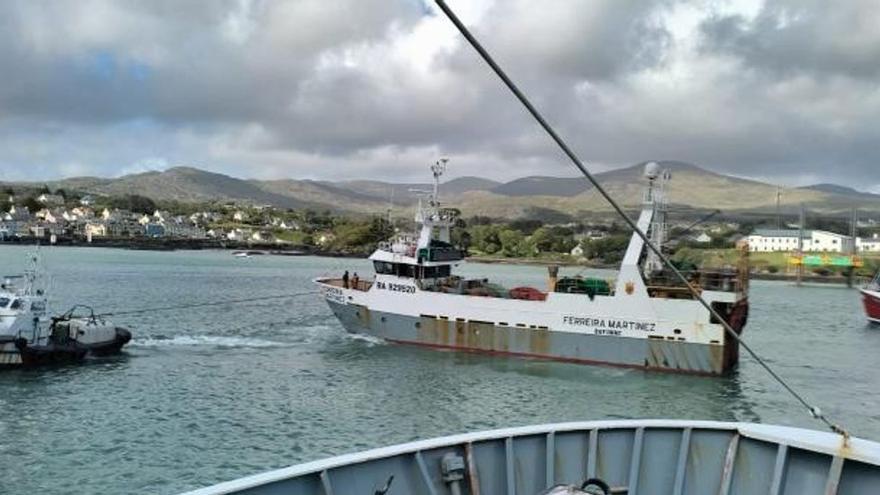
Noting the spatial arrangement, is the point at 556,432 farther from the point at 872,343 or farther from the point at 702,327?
the point at 872,343

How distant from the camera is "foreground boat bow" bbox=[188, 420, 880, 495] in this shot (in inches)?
297

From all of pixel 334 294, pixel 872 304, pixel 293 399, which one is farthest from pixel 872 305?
pixel 293 399

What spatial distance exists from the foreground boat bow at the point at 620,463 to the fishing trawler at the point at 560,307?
24.2m

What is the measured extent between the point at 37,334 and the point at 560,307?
74.6 feet

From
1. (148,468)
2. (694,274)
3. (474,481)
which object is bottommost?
(148,468)

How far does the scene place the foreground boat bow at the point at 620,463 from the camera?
7.55 metres

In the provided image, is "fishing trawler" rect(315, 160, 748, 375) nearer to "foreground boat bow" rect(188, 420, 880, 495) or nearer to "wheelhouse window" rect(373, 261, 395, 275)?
"wheelhouse window" rect(373, 261, 395, 275)

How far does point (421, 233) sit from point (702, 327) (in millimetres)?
14713

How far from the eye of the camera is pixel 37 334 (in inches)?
1232

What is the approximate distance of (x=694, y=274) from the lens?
110 ft

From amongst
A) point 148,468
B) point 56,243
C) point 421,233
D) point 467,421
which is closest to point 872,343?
point 421,233

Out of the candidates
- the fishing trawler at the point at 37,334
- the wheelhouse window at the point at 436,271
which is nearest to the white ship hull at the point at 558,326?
the wheelhouse window at the point at 436,271

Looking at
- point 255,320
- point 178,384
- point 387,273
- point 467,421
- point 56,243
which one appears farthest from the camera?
point 56,243

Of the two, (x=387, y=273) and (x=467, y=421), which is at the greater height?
(x=387, y=273)
